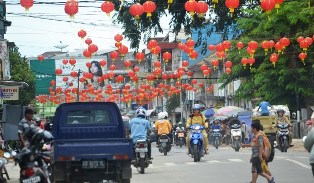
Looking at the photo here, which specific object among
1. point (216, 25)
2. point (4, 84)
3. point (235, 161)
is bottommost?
point (235, 161)

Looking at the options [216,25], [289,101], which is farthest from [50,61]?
[216,25]

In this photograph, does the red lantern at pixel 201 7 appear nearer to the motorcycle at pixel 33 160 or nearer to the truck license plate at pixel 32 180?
the motorcycle at pixel 33 160

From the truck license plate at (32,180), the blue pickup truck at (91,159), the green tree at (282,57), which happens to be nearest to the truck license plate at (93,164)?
the blue pickup truck at (91,159)

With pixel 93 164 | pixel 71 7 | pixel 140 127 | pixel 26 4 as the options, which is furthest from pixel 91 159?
pixel 71 7

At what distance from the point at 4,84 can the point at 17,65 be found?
4061cm

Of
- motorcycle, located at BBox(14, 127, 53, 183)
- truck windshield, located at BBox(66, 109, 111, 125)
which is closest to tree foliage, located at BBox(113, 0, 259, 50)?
truck windshield, located at BBox(66, 109, 111, 125)

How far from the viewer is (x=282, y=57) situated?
5725 cm

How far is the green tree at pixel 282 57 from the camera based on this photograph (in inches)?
2167

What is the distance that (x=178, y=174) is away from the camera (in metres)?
26.3

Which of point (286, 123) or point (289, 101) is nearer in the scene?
point (286, 123)

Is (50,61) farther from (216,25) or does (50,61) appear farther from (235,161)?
(235,161)

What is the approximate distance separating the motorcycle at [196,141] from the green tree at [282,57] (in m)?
21.9

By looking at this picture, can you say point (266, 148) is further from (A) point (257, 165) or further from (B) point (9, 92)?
(B) point (9, 92)

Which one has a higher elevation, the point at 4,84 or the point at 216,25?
the point at 216,25
